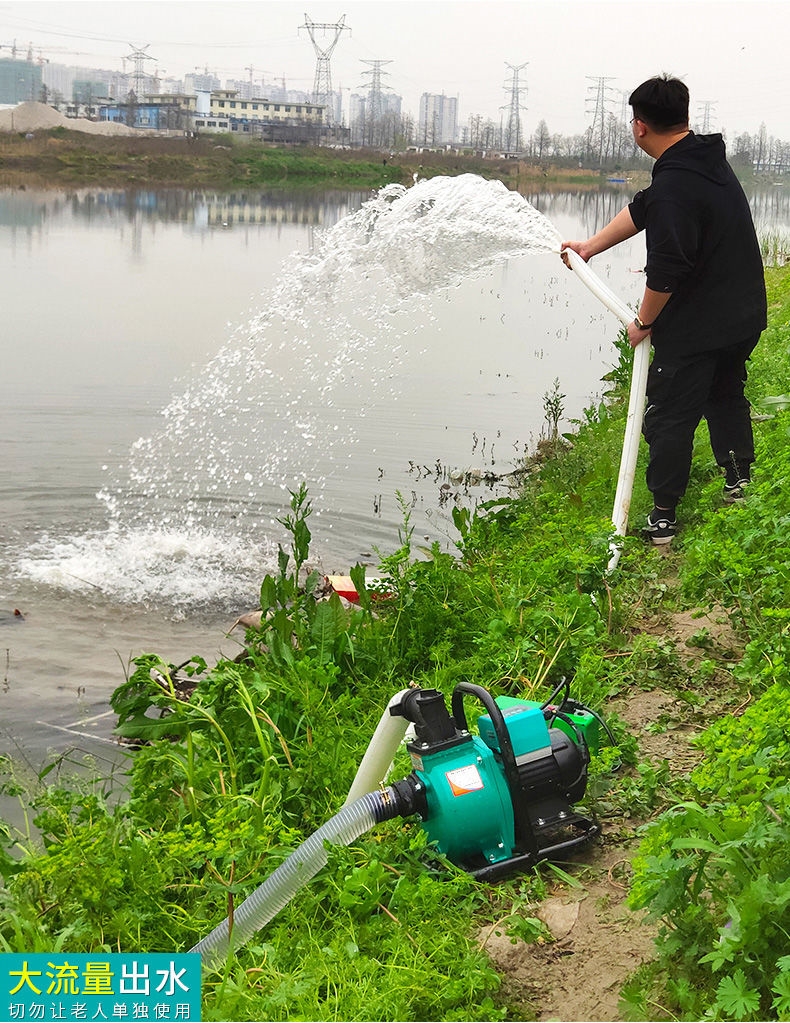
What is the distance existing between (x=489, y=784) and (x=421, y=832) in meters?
0.24

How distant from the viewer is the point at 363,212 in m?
7.66

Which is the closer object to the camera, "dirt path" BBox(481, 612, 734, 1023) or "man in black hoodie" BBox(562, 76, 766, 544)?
"dirt path" BBox(481, 612, 734, 1023)

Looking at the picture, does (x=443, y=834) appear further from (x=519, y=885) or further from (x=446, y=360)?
(x=446, y=360)

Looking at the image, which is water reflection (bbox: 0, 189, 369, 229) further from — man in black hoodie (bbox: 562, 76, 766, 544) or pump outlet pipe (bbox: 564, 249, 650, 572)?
man in black hoodie (bbox: 562, 76, 766, 544)

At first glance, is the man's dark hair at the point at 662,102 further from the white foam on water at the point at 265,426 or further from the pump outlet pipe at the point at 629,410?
the white foam on water at the point at 265,426

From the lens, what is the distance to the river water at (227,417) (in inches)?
257

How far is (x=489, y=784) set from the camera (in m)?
3.26

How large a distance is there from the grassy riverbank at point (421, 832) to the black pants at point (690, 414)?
8.3 inches

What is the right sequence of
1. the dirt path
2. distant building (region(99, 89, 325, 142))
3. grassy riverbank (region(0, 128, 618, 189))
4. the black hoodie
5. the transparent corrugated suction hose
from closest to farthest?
the dirt path, the transparent corrugated suction hose, the black hoodie, grassy riverbank (region(0, 128, 618, 189)), distant building (region(99, 89, 325, 142))

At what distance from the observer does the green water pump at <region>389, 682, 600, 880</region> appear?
3223mm

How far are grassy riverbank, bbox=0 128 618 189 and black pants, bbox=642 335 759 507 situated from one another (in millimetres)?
38446

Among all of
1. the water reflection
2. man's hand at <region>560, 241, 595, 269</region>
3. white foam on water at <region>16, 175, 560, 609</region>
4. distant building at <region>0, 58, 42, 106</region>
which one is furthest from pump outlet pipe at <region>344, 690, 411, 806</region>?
distant building at <region>0, 58, 42, 106</region>

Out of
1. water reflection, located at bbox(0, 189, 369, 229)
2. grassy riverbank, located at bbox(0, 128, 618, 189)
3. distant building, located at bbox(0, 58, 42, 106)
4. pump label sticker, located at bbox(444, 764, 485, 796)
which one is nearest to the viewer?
pump label sticker, located at bbox(444, 764, 485, 796)

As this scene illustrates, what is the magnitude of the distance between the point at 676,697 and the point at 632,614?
0.77 meters
